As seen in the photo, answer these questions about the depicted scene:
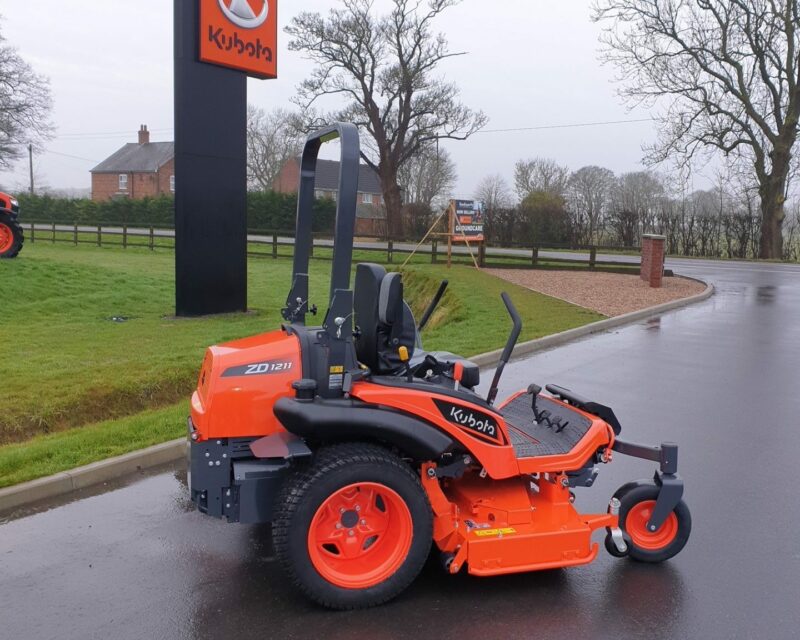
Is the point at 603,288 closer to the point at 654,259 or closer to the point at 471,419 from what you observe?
the point at 654,259

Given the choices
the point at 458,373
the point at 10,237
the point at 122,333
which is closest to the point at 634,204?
the point at 10,237

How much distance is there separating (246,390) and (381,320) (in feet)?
2.39

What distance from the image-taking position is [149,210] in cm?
4750

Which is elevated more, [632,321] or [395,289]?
[395,289]

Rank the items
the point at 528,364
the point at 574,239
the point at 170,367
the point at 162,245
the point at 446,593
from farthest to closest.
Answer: the point at 574,239 → the point at 162,245 → the point at 528,364 → the point at 170,367 → the point at 446,593

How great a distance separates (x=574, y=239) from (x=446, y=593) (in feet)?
117

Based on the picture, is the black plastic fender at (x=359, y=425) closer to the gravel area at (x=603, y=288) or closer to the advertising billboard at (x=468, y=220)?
the gravel area at (x=603, y=288)

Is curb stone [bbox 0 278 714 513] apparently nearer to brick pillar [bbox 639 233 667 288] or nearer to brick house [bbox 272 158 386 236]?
brick pillar [bbox 639 233 667 288]

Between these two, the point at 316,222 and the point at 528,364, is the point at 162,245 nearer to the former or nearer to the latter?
the point at 316,222

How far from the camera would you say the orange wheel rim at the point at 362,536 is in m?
3.54

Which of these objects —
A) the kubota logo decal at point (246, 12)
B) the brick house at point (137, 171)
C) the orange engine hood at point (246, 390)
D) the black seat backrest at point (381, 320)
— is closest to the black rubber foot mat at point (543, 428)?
the black seat backrest at point (381, 320)

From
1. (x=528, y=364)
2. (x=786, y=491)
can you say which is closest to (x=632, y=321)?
(x=528, y=364)

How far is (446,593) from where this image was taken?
3756mm

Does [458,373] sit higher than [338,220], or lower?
lower
